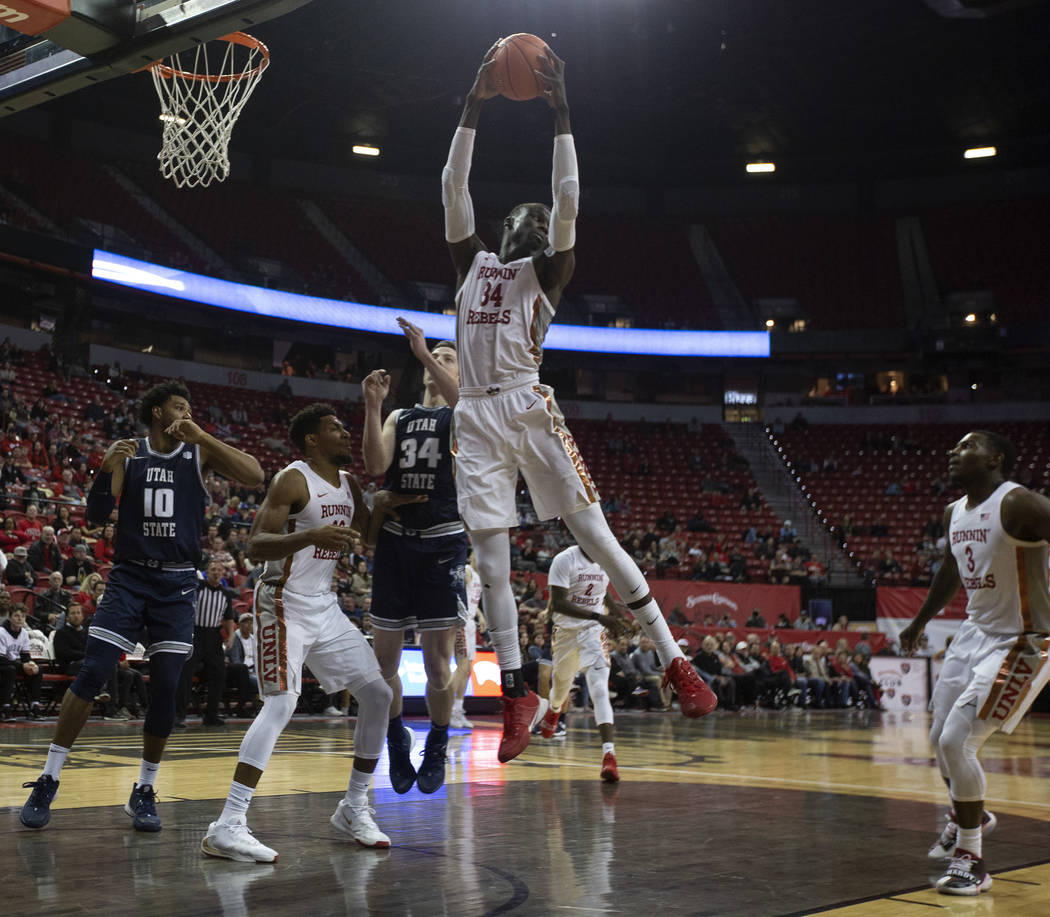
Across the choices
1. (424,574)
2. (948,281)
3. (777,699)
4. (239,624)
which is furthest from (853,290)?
(424,574)

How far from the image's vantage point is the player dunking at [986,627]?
202 inches

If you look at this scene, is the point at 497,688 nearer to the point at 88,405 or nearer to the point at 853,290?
the point at 88,405

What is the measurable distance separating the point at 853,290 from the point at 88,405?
23.2m

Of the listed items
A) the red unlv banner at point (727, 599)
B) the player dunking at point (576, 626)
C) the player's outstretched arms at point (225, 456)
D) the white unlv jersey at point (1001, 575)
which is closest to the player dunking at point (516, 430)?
the player's outstretched arms at point (225, 456)

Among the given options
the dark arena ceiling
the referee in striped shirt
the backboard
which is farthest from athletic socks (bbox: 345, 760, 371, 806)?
the dark arena ceiling

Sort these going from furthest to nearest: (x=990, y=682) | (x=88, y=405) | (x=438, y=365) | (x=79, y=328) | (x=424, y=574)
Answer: (x=79, y=328), (x=88, y=405), (x=424, y=574), (x=438, y=365), (x=990, y=682)

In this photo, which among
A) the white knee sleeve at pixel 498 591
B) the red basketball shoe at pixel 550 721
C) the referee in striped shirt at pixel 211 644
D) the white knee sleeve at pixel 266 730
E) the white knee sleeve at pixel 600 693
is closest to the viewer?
the white knee sleeve at pixel 266 730

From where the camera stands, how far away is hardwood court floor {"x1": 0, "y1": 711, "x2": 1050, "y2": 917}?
4062 mm

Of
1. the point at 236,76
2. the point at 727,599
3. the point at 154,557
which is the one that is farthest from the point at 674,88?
the point at 154,557

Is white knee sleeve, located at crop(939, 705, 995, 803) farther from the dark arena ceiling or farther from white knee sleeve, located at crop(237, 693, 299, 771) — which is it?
the dark arena ceiling

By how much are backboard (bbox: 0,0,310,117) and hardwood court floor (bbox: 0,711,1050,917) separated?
3.91 meters

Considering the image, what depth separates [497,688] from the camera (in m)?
15.6

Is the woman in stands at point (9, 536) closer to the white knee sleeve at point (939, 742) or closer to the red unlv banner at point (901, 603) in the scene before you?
the white knee sleeve at point (939, 742)

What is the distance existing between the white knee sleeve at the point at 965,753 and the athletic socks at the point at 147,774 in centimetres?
380
